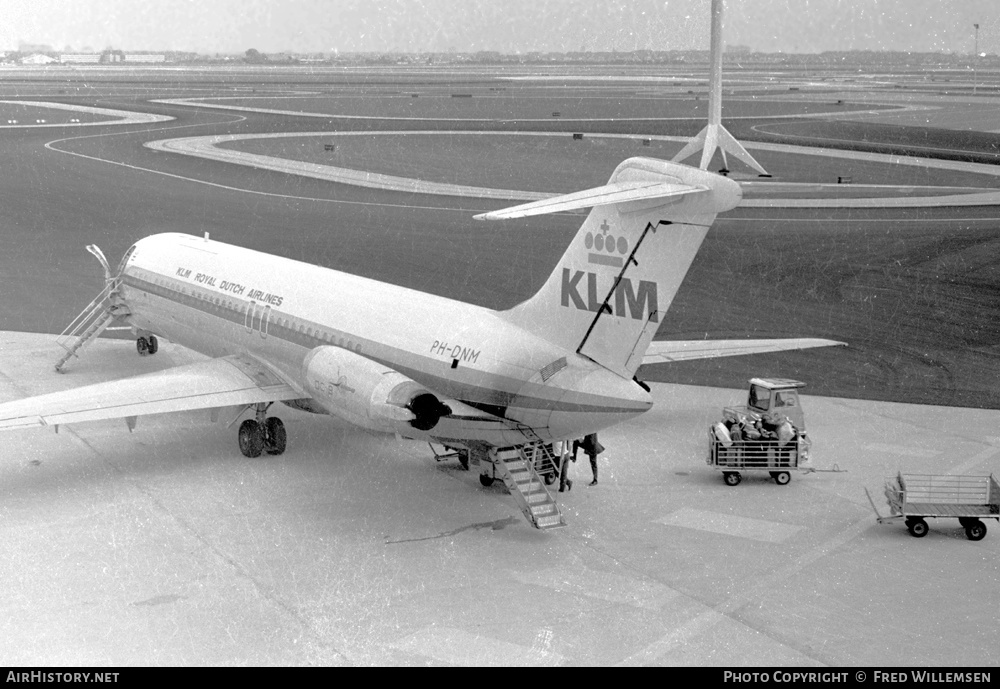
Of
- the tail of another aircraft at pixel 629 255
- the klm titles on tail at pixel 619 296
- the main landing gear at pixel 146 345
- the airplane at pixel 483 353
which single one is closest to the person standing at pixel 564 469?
the airplane at pixel 483 353

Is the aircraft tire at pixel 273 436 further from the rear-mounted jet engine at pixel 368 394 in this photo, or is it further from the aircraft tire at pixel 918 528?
the aircraft tire at pixel 918 528

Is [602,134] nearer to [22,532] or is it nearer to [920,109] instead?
[920,109]

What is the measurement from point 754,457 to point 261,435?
9867 millimetres

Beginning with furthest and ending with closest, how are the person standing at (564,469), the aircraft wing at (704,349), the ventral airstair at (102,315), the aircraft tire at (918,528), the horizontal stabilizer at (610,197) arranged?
the ventral airstair at (102,315) < the aircraft wing at (704,349) < the person standing at (564,469) < the aircraft tire at (918,528) < the horizontal stabilizer at (610,197)

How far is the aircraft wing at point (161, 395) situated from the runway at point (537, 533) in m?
1.33

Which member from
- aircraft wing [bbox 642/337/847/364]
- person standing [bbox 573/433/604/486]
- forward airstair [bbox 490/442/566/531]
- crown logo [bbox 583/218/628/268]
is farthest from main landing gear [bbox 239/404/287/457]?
aircraft wing [bbox 642/337/847/364]

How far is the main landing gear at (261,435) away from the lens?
73.9 feet

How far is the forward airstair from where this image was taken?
18375 mm

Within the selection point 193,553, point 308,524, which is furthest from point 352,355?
point 193,553

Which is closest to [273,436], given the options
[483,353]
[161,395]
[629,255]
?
[161,395]

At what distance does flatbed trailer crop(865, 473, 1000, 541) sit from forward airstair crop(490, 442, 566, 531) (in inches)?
223

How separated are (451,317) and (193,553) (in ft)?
20.3

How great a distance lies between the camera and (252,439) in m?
22.5
